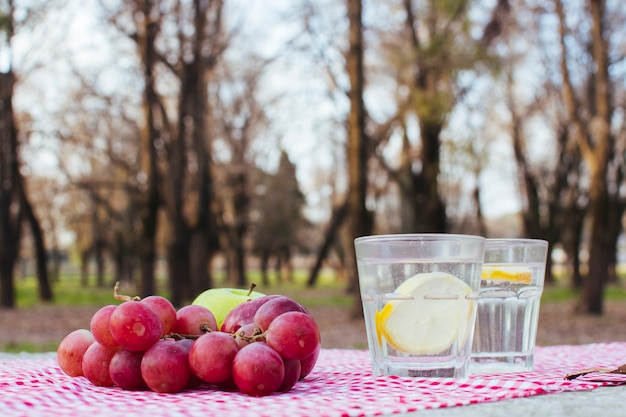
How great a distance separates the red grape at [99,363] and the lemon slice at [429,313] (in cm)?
68

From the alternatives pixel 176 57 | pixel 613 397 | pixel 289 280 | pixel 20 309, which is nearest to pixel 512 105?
pixel 176 57

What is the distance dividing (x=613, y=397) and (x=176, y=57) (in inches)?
572

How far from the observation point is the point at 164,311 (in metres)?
1.90

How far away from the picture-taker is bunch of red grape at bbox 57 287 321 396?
1682 millimetres

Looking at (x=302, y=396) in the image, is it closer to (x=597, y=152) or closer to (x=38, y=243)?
(x=597, y=152)

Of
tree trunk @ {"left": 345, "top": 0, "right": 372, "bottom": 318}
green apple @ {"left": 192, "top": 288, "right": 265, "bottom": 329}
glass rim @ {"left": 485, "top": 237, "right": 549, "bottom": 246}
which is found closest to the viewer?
glass rim @ {"left": 485, "top": 237, "right": 549, "bottom": 246}

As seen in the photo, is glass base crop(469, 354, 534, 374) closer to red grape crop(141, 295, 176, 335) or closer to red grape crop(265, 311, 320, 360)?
red grape crop(265, 311, 320, 360)

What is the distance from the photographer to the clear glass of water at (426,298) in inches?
70.3

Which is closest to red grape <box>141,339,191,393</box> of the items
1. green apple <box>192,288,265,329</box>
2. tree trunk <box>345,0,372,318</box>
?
green apple <box>192,288,265,329</box>

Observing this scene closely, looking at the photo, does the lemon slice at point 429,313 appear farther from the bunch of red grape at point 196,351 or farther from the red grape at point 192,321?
the red grape at point 192,321

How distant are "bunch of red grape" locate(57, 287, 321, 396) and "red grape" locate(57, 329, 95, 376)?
8 centimetres

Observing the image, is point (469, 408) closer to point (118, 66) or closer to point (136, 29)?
point (136, 29)

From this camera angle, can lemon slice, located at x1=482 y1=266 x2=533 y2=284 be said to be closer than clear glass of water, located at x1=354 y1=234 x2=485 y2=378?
No

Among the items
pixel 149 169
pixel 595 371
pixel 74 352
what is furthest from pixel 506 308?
pixel 149 169
